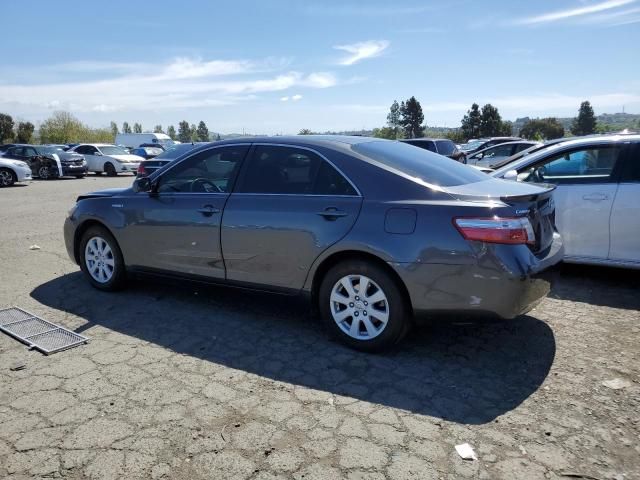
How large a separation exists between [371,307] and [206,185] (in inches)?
79.1

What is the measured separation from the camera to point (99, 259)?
5477 millimetres

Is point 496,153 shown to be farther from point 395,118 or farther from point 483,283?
point 395,118

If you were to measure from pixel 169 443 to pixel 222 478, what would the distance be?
0.45m

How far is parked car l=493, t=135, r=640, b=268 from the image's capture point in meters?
5.32

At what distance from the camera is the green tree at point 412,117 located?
6306cm

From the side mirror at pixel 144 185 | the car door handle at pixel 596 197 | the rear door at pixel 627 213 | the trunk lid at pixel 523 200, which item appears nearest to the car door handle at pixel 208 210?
the side mirror at pixel 144 185

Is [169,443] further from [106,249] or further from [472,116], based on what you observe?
[472,116]

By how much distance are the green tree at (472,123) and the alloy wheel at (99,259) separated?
194ft

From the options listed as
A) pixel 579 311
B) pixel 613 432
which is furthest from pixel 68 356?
pixel 579 311

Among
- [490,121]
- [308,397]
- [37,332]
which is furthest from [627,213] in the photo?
[490,121]

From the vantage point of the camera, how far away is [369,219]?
12.4 feet

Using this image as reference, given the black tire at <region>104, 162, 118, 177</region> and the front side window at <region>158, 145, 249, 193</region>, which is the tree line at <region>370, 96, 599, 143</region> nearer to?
the black tire at <region>104, 162, 118, 177</region>

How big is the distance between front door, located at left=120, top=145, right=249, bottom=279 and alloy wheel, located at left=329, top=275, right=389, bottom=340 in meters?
1.20

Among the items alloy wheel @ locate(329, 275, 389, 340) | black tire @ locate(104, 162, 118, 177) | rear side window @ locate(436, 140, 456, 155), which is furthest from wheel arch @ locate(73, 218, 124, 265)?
black tire @ locate(104, 162, 118, 177)
